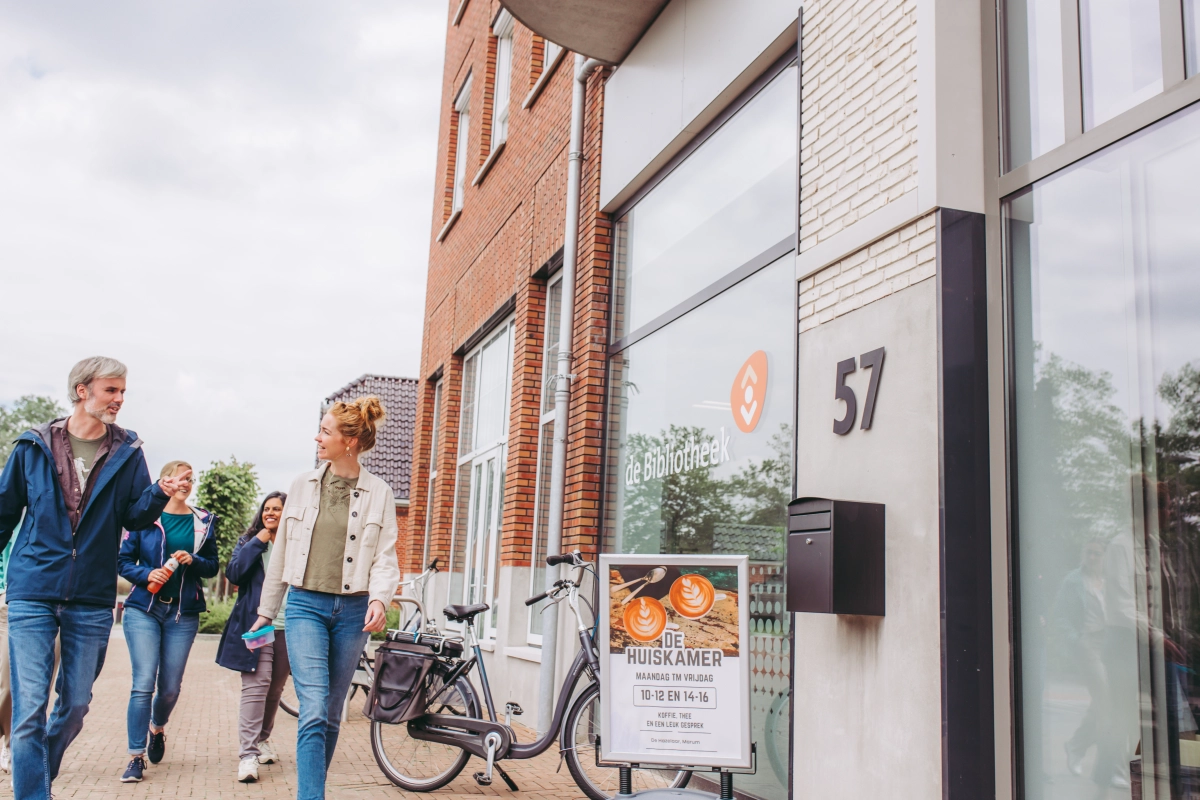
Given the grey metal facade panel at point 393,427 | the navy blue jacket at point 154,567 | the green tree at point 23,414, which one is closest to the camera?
the navy blue jacket at point 154,567

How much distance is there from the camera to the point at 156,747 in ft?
21.1

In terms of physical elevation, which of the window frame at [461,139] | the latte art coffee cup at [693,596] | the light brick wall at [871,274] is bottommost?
the latte art coffee cup at [693,596]

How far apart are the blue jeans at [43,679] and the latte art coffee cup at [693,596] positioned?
2.33m

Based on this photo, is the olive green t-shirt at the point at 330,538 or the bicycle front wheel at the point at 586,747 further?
the bicycle front wheel at the point at 586,747

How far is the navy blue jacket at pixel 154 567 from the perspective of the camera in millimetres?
6031

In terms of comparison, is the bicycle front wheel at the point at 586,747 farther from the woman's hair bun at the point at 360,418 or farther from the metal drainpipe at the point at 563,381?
the metal drainpipe at the point at 563,381

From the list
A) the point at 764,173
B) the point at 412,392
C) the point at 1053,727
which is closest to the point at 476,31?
the point at 764,173

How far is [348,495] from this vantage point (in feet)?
15.8

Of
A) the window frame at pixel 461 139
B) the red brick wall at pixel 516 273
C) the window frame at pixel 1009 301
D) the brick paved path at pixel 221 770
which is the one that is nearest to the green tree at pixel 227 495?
the red brick wall at pixel 516 273

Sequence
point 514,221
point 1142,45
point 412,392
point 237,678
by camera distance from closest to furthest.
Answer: point 1142,45
point 514,221
point 237,678
point 412,392

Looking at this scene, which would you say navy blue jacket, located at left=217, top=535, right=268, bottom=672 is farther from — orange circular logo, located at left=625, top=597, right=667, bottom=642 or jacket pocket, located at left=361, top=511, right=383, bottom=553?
A: orange circular logo, located at left=625, top=597, right=667, bottom=642

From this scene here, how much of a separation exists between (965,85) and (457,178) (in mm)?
11167

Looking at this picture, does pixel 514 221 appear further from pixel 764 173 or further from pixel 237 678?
pixel 237 678

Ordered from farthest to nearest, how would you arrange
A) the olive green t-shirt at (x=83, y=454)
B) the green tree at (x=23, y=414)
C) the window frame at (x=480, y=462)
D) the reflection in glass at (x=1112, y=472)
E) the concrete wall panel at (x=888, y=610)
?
the green tree at (x=23, y=414), the window frame at (x=480, y=462), the olive green t-shirt at (x=83, y=454), the concrete wall panel at (x=888, y=610), the reflection in glass at (x=1112, y=472)
